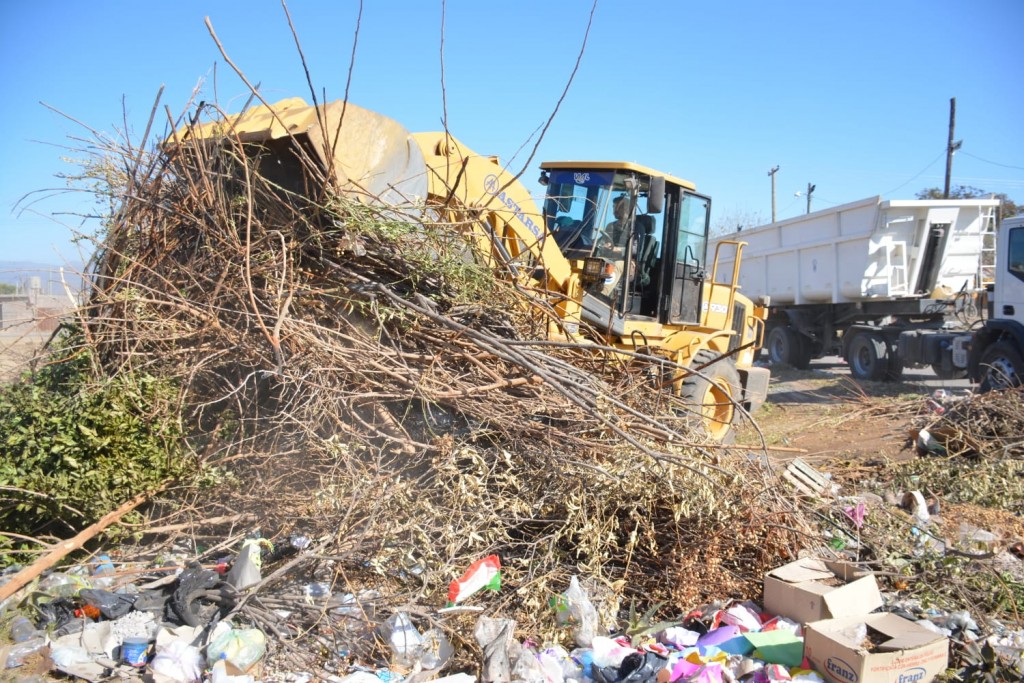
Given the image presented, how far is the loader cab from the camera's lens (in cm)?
593

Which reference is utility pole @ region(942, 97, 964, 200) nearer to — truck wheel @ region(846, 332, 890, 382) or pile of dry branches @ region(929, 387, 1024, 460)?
truck wheel @ region(846, 332, 890, 382)

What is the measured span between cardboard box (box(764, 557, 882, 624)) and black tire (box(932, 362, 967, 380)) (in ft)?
30.5

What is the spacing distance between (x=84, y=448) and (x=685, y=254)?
5.13 meters

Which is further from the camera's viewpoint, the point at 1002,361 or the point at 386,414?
the point at 1002,361

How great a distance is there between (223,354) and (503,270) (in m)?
1.72

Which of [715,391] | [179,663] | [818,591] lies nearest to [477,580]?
[179,663]

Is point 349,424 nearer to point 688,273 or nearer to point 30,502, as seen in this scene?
point 30,502

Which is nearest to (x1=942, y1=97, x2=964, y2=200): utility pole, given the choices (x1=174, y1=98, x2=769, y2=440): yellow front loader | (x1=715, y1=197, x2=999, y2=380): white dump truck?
(x1=715, y1=197, x2=999, y2=380): white dump truck

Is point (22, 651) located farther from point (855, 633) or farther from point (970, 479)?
point (970, 479)

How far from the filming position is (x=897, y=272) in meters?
13.5

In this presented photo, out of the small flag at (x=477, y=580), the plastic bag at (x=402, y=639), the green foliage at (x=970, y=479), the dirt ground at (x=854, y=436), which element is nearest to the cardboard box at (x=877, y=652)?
the dirt ground at (x=854, y=436)

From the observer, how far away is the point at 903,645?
11.0 feet

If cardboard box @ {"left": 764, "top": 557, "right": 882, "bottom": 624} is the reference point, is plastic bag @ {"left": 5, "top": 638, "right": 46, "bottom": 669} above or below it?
below

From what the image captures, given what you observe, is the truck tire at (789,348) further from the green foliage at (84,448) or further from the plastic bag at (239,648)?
the plastic bag at (239,648)
